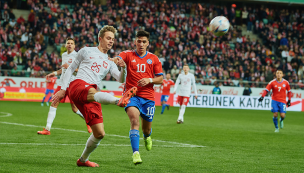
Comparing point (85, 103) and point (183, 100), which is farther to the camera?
→ point (183, 100)

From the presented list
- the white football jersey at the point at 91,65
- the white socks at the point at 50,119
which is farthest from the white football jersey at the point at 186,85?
the white football jersey at the point at 91,65

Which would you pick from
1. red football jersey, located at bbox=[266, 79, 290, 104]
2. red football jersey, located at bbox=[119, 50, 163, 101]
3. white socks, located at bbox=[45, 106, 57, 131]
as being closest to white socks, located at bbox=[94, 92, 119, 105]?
red football jersey, located at bbox=[119, 50, 163, 101]

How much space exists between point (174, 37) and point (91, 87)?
29.7 meters

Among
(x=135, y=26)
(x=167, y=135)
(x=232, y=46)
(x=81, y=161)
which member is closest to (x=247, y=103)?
(x=232, y=46)

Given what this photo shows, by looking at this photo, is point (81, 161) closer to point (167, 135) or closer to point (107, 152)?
point (107, 152)

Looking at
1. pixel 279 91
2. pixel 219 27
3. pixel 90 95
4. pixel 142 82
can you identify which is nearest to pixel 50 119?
pixel 142 82

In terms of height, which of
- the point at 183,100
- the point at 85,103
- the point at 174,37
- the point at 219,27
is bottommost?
the point at 183,100

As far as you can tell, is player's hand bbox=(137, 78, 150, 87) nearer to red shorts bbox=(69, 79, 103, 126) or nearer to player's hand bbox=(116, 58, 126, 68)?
player's hand bbox=(116, 58, 126, 68)

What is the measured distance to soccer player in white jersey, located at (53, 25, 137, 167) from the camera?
20.2 ft

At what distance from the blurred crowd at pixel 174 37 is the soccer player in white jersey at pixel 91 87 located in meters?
23.0

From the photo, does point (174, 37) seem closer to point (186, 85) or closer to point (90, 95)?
point (186, 85)

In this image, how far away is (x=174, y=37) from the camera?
35469 mm

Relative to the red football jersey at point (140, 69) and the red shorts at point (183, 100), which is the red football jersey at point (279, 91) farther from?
the red football jersey at point (140, 69)

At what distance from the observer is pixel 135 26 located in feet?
115
